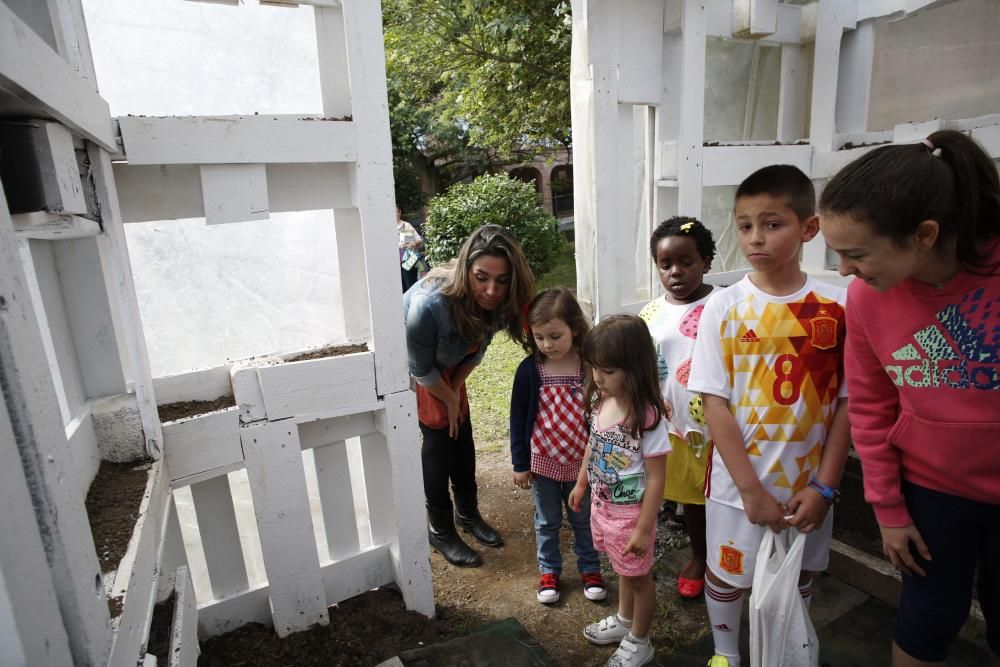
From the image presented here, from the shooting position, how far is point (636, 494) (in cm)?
219

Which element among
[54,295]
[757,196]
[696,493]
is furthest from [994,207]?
[54,295]

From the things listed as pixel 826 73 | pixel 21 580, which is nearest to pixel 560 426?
pixel 21 580

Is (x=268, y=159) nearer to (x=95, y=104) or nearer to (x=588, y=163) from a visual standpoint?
(x=95, y=104)

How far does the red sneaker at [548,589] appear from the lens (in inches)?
111

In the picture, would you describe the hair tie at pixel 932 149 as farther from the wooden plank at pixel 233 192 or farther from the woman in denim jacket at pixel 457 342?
the wooden plank at pixel 233 192

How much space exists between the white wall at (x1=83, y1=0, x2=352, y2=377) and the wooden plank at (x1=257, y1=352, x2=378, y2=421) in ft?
0.90

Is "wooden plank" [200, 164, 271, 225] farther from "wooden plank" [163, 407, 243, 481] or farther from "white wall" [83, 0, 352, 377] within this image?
"wooden plank" [163, 407, 243, 481]

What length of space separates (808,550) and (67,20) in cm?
273

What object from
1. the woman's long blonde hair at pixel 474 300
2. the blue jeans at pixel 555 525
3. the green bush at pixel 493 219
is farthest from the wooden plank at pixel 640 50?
the green bush at pixel 493 219

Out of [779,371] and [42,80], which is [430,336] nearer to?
[779,371]

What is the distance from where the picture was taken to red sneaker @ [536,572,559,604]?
2.83m

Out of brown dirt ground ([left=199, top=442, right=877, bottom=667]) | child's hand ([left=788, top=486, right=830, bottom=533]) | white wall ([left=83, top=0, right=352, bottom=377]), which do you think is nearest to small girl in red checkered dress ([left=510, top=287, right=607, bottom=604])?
brown dirt ground ([left=199, top=442, right=877, bottom=667])

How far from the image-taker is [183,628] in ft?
5.59

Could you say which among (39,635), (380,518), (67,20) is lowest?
(380,518)
